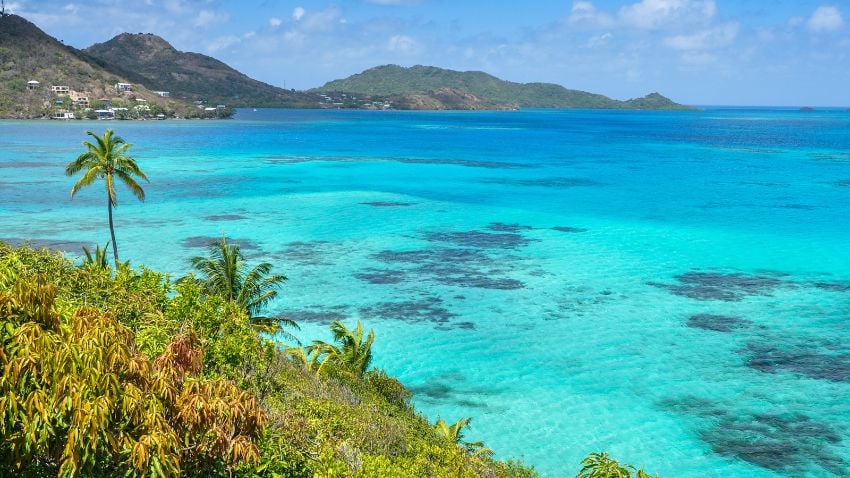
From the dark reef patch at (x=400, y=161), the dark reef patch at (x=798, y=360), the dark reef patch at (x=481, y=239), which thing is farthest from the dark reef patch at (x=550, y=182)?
the dark reef patch at (x=798, y=360)

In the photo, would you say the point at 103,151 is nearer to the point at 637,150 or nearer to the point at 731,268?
the point at 731,268

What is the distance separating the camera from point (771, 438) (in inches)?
977

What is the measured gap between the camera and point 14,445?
8.38 metres

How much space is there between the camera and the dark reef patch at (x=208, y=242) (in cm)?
5100

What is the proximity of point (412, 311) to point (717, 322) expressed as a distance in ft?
55.0

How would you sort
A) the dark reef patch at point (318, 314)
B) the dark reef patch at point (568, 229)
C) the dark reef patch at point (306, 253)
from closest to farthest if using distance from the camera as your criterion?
the dark reef patch at point (318, 314), the dark reef patch at point (306, 253), the dark reef patch at point (568, 229)

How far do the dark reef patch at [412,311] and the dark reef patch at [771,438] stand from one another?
13.6 m

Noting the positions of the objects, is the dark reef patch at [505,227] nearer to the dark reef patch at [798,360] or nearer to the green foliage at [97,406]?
the dark reef patch at [798,360]

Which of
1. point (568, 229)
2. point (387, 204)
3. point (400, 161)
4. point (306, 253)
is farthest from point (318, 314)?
point (400, 161)

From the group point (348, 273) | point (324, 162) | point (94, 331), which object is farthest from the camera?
point (324, 162)

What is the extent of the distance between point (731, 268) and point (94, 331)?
46442 millimetres

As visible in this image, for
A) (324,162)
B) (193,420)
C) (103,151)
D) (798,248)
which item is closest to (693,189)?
(798,248)

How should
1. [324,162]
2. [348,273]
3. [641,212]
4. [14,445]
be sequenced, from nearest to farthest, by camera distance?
[14,445] → [348,273] → [641,212] → [324,162]

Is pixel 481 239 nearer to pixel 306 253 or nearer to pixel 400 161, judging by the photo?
pixel 306 253
